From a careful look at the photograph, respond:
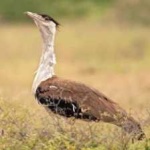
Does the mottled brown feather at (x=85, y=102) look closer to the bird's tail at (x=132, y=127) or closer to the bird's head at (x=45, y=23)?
the bird's tail at (x=132, y=127)

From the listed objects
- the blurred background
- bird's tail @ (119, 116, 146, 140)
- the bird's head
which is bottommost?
the blurred background

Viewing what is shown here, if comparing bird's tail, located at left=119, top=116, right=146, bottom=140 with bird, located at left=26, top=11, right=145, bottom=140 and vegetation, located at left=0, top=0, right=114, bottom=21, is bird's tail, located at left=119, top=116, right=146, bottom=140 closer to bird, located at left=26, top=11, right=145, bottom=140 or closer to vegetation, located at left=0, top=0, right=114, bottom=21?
bird, located at left=26, top=11, right=145, bottom=140

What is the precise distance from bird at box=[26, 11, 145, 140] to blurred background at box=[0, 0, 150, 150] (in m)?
0.11

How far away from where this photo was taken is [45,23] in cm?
739

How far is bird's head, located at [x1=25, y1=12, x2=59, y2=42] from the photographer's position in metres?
7.36

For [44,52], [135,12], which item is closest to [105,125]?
[44,52]

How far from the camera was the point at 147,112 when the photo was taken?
6641mm

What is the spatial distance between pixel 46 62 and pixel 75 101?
646 mm

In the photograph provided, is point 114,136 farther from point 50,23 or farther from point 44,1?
point 44,1

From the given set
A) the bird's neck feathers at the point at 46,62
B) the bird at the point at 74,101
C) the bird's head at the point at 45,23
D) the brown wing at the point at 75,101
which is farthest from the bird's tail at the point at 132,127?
the bird's head at the point at 45,23

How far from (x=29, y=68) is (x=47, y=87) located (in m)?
9.07

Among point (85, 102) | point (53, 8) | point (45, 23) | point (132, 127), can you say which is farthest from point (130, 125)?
point (53, 8)

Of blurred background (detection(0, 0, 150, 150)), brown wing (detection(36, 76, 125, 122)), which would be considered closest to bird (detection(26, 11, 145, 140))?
brown wing (detection(36, 76, 125, 122))

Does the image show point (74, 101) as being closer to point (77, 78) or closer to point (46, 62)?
point (46, 62)
